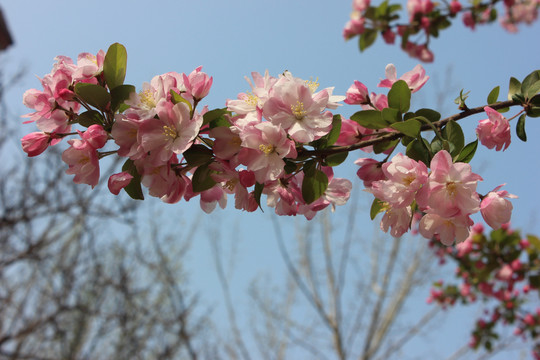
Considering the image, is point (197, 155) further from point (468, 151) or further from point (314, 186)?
point (468, 151)

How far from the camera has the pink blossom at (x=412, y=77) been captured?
1008mm

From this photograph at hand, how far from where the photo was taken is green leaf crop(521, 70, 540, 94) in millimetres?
862

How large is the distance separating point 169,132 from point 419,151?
477 mm

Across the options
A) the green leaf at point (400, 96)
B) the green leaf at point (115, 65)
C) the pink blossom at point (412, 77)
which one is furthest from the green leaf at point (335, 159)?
the green leaf at point (115, 65)

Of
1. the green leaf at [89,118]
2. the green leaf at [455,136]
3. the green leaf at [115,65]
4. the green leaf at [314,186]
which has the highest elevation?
the green leaf at [115,65]

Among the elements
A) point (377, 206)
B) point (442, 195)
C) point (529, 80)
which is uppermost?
point (529, 80)

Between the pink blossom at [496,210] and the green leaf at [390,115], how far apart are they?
0.23m

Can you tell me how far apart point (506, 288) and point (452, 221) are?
3.09 meters

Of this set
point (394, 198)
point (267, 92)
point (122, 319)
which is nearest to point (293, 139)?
point (267, 92)

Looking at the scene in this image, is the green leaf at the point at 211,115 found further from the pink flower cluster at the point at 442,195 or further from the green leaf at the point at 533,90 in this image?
the green leaf at the point at 533,90

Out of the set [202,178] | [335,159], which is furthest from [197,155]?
[335,159]

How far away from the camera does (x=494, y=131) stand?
846 millimetres

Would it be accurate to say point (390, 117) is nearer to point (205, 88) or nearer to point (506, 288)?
point (205, 88)

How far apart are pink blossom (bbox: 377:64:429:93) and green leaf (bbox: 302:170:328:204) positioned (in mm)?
327
